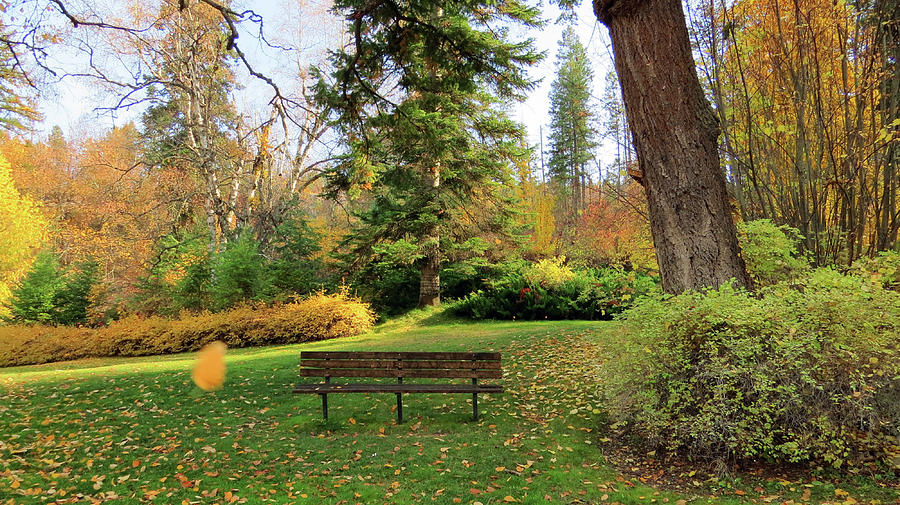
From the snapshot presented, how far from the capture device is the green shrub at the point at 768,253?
4.93 metres

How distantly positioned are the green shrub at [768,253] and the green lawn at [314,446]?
6.15 ft

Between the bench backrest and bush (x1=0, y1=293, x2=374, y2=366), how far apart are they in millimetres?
7170

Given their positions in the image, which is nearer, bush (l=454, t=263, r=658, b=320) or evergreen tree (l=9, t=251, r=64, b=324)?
bush (l=454, t=263, r=658, b=320)

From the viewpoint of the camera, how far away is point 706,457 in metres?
3.67

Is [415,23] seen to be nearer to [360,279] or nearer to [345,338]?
[345,338]

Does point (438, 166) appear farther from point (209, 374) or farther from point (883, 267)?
point (883, 267)

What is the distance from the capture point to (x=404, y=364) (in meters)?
5.59

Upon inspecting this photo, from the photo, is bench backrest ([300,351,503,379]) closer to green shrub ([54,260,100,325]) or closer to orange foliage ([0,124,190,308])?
green shrub ([54,260,100,325])

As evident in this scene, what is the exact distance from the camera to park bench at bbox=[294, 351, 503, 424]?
206 inches

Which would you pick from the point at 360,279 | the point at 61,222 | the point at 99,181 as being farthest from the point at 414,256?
the point at 99,181

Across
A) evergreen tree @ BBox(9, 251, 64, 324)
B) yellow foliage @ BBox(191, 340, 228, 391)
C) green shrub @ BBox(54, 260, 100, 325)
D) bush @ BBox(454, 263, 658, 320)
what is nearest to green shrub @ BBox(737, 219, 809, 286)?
bush @ BBox(454, 263, 658, 320)

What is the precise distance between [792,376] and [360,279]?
1405 cm

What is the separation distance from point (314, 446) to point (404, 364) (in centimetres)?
139

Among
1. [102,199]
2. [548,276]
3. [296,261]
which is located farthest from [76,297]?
[548,276]
